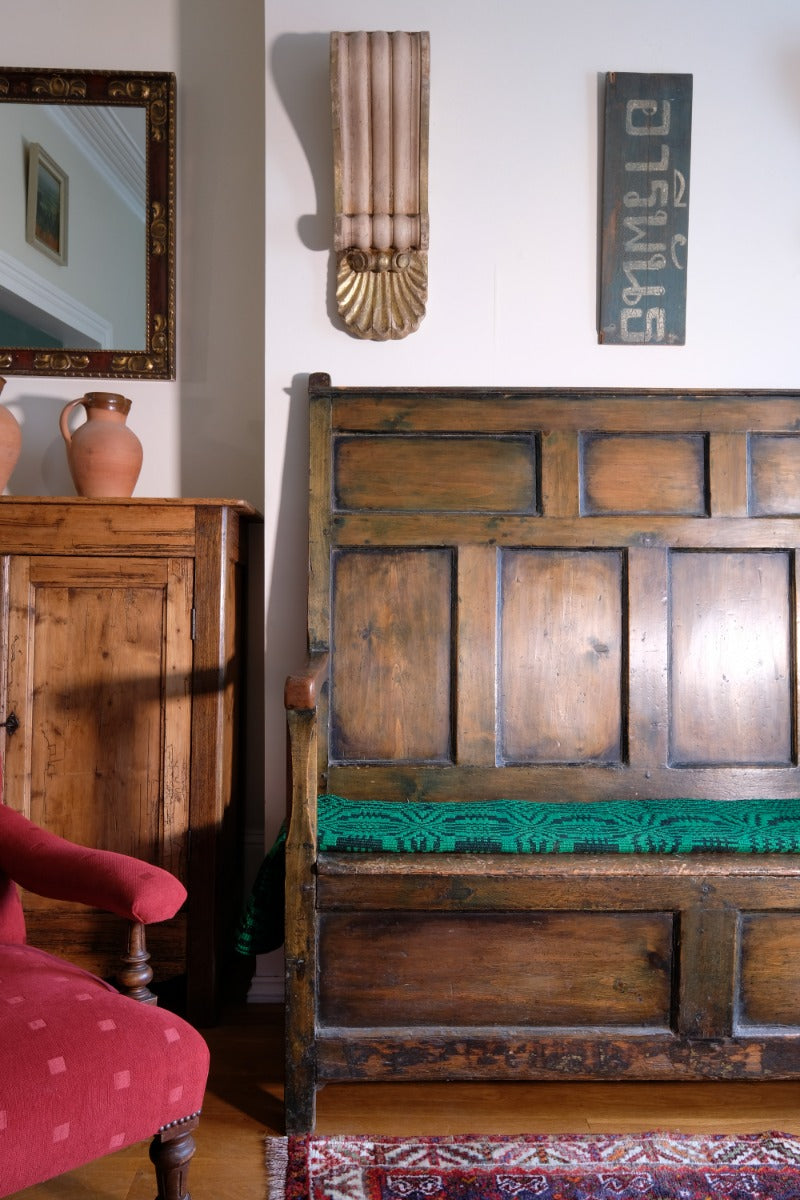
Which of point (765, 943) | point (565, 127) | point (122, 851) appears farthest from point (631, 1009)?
point (565, 127)

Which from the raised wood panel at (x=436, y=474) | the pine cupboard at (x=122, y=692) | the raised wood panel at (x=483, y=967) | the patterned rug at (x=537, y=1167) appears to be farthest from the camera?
the raised wood panel at (x=436, y=474)

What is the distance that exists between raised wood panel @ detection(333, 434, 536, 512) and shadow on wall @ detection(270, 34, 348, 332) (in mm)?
349

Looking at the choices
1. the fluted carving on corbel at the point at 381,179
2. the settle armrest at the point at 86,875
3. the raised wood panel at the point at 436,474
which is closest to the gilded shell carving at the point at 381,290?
the fluted carving on corbel at the point at 381,179

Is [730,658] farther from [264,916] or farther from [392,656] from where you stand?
[264,916]

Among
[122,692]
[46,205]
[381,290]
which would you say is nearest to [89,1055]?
[122,692]

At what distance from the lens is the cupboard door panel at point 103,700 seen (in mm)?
2018

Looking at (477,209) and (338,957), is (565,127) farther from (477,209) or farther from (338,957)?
(338,957)

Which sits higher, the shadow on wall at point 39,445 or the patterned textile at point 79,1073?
the shadow on wall at point 39,445

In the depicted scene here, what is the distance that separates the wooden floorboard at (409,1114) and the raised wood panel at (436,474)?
1270 mm

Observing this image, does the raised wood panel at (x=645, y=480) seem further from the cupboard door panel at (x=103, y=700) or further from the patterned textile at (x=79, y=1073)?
the patterned textile at (x=79, y=1073)

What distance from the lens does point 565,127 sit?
2.17 m

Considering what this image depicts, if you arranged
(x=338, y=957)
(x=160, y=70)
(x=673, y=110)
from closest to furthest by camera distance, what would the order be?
(x=338, y=957) → (x=673, y=110) → (x=160, y=70)

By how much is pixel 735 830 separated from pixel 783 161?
65.6 inches

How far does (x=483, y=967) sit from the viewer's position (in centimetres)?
159
